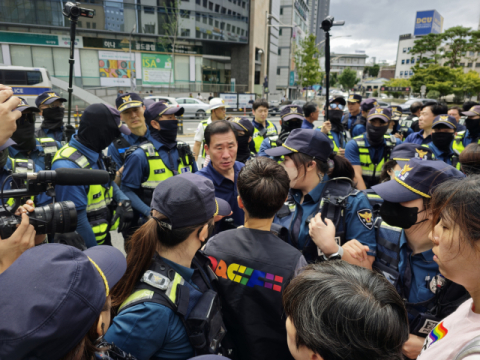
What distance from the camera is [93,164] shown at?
314 centimetres

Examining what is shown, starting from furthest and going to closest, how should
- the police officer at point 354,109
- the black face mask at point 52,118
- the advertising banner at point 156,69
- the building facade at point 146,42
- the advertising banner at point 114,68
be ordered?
the advertising banner at point 156,69 < the advertising banner at point 114,68 < the building facade at point 146,42 < the police officer at point 354,109 < the black face mask at point 52,118

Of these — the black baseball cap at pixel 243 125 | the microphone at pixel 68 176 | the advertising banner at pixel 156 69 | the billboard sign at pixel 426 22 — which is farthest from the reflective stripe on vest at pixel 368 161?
the billboard sign at pixel 426 22

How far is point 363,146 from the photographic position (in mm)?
4629

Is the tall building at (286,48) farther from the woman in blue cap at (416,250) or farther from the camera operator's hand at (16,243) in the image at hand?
the camera operator's hand at (16,243)

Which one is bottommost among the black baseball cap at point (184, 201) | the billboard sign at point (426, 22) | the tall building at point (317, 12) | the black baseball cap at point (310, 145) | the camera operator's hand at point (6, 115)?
the black baseball cap at point (184, 201)

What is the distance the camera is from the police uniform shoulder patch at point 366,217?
212 centimetres

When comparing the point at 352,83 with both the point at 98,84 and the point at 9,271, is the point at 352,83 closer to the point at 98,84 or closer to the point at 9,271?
the point at 98,84

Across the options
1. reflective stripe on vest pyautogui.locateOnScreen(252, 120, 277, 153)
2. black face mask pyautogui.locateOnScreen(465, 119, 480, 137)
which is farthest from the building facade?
black face mask pyautogui.locateOnScreen(465, 119, 480, 137)

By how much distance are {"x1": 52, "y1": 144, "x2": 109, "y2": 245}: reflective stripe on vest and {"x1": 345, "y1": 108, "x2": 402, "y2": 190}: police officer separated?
11.2ft

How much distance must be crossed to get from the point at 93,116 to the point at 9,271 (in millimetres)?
2436

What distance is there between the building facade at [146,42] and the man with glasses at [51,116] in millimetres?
23428

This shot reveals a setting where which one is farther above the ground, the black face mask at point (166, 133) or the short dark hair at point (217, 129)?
the short dark hair at point (217, 129)

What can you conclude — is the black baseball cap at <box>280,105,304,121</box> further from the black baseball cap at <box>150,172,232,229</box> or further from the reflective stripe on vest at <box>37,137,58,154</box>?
the black baseball cap at <box>150,172,232,229</box>

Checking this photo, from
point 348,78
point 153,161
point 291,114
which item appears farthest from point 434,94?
point 348,78
